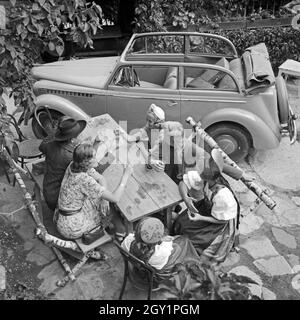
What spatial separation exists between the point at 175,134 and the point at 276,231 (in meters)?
1.69

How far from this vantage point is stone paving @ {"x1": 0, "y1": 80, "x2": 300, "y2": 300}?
4.31 meters

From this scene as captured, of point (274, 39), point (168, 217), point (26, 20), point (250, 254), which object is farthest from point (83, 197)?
point (274, 39)

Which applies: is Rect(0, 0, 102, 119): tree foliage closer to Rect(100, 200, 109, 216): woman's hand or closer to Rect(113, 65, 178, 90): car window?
Rect(113, 65, 178, 90): car window

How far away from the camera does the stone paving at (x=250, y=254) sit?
14.1 feet

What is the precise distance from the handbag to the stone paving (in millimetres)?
472

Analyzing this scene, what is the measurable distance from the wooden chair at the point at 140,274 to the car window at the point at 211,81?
2.85 metres

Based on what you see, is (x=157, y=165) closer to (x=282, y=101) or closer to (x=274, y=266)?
(x=274, y=266)

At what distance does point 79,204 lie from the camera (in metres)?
4.20

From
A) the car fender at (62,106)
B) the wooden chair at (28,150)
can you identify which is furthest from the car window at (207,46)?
the wooden chair at (28,150)

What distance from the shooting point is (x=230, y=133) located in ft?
19.9

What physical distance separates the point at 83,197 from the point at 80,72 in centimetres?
281

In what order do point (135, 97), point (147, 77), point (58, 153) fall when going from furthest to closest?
point (147, 77), point (135, 97), point (58, 153)
